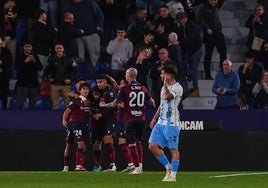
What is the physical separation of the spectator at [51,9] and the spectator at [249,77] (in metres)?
5.18

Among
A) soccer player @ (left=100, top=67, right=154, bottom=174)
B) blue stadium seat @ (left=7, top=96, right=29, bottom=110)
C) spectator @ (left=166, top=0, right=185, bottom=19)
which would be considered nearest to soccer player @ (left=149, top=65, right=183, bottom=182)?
soccer player @ (left=100, top=67, right=154, bottom=174)

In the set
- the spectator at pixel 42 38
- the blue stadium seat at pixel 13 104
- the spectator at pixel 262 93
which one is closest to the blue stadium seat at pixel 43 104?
the blue stadium seat at pixel 13 104

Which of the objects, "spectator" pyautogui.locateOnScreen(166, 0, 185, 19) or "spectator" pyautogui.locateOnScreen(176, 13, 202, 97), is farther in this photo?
"spectator" pyautogui.locateOnScreen(166, 0, 185, 19)

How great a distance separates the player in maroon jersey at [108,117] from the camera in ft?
79.7

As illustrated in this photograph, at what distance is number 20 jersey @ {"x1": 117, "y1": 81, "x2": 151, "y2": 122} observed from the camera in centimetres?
2292

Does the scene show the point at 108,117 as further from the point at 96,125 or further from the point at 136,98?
the point at 136,98

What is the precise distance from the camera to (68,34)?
1094 inches

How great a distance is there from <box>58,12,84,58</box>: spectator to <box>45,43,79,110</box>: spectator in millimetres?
883

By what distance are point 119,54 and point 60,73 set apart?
1.67m

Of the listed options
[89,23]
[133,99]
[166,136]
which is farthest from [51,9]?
[166,136]

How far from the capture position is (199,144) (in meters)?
25.9

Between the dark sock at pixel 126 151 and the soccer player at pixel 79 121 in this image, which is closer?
the dark sock at pixel 126 151

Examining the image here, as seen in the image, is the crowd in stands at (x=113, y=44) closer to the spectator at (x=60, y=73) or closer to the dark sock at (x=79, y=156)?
the spectator at (x=60, y=73)

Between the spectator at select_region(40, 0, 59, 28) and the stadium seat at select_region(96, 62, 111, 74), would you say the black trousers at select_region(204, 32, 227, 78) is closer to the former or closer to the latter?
the stadium seat at select_region(96, 62, 111, 74)
